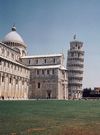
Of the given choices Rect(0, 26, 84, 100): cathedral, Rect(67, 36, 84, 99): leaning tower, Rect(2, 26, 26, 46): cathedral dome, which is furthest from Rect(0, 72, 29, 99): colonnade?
Rect(67, 36, 84, 99): leaning tower

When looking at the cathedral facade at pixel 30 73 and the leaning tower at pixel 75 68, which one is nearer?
the cathedral facade at pixel 30 73

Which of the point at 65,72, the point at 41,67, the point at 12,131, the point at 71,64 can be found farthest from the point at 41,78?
the point at 12,131

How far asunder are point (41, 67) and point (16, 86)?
15483 mm

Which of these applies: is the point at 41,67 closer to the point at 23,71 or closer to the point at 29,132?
the point at 23,71

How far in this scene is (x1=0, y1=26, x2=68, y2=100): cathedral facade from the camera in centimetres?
6284

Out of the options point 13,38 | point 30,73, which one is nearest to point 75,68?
point 30,73

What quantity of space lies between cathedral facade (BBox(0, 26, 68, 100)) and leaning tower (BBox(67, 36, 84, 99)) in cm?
1480

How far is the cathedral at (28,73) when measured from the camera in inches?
2404

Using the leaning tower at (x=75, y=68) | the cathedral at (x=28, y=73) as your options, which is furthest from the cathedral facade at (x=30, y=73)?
the leaning tower at (x=75, y=68)

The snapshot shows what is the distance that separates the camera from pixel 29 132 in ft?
40.6

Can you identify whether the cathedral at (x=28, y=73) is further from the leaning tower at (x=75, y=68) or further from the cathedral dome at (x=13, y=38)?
the leaning tower at (x=75, y=68)

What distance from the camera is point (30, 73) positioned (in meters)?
77.0

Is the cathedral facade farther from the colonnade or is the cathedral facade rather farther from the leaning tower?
the leaning tower

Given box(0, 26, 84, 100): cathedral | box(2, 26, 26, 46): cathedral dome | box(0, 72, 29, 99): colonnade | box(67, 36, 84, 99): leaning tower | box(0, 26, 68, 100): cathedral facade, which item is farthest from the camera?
box(67, 36, 84, 99): leaning tower
